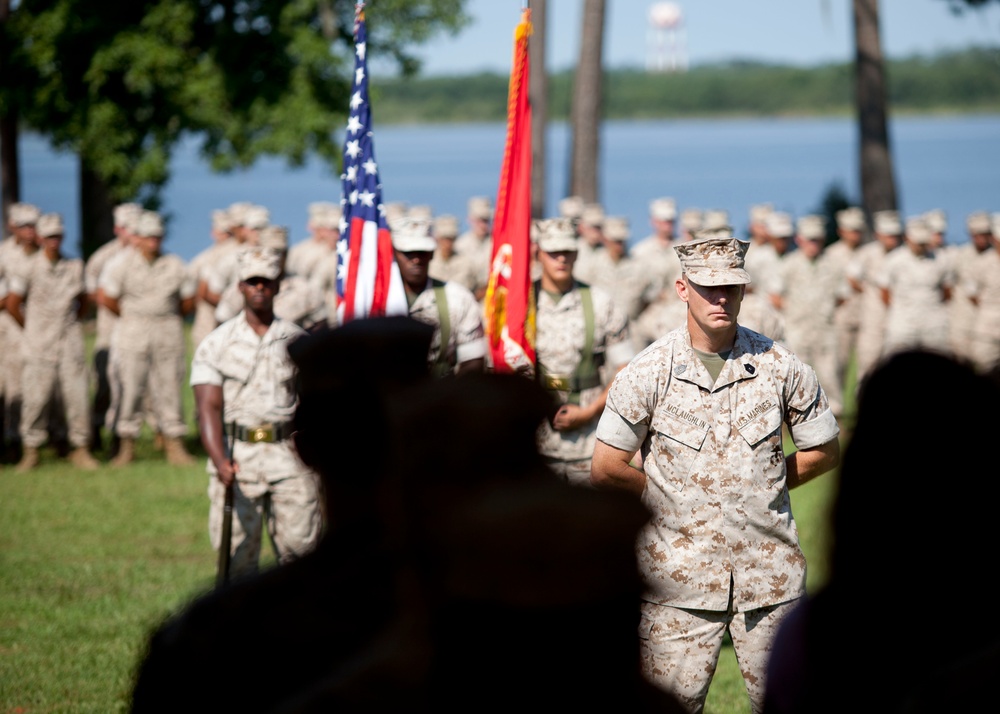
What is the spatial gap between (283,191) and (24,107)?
8573cm

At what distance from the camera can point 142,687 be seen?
6.52ft

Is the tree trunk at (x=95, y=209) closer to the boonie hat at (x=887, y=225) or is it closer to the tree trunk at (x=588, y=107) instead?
the tree trunk at (x=588, y=107)

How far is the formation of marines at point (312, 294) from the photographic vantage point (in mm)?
13078

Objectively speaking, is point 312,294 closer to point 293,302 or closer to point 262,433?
point 293,302

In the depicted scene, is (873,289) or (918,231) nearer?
(918,231)

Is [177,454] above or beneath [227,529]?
beneath

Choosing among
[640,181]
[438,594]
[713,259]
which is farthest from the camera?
[640,181]

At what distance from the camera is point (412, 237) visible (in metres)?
8.05

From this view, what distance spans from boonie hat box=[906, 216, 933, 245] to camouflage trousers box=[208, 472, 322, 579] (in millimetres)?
10529

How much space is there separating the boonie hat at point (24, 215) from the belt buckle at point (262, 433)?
6879mm

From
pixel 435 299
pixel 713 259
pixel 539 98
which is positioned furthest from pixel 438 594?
pixel 539 98

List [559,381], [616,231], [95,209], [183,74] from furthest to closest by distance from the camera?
Result: [95,209] → [183,74] → [616,231] → [559,381]

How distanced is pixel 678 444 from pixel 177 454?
944 cm

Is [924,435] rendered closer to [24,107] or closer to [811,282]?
[811,282]
